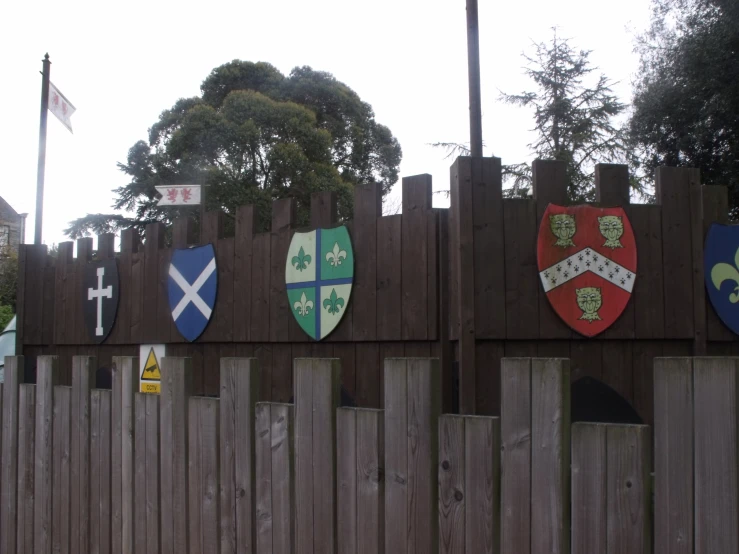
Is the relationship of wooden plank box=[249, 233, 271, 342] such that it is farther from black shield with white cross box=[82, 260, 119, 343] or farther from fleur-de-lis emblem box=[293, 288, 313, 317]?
black shield with white cross box=[82, 260, 119, 343]

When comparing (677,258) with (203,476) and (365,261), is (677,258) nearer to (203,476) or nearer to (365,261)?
(365,261)

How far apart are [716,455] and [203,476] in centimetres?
213

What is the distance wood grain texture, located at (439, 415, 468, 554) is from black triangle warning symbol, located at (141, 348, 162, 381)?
548 cm

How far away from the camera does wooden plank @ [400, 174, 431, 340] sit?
5.61 metres

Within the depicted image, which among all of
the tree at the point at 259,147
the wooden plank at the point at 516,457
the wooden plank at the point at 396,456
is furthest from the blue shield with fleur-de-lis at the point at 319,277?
the tree at the point at 259,147

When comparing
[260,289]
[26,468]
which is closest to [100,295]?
[260,289]

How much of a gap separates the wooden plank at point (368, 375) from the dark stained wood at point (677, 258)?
202cm

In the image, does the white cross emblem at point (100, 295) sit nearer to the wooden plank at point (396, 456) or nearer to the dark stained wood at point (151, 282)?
the dark stained wood at point (151, 282)

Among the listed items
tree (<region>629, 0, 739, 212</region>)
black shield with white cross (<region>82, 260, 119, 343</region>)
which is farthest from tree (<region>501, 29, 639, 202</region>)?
black shield with white cross (<region>82, 260, 119, 343</region>)

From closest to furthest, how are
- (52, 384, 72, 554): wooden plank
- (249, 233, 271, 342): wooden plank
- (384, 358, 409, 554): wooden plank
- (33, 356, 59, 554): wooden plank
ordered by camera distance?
(384, 358, 409, 554): wooden plank, (52, 384, 72, 554): wooden plank, (33, 356, 59, 554): wooden plank, (249, 233, 271, 342): wooden plank

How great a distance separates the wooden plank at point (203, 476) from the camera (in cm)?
342

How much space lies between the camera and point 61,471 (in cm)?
429

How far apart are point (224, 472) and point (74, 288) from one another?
6027mm

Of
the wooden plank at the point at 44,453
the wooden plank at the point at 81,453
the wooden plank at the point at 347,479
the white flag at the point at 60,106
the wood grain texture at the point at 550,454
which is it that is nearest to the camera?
the wood grain texture at the point at 550,454
